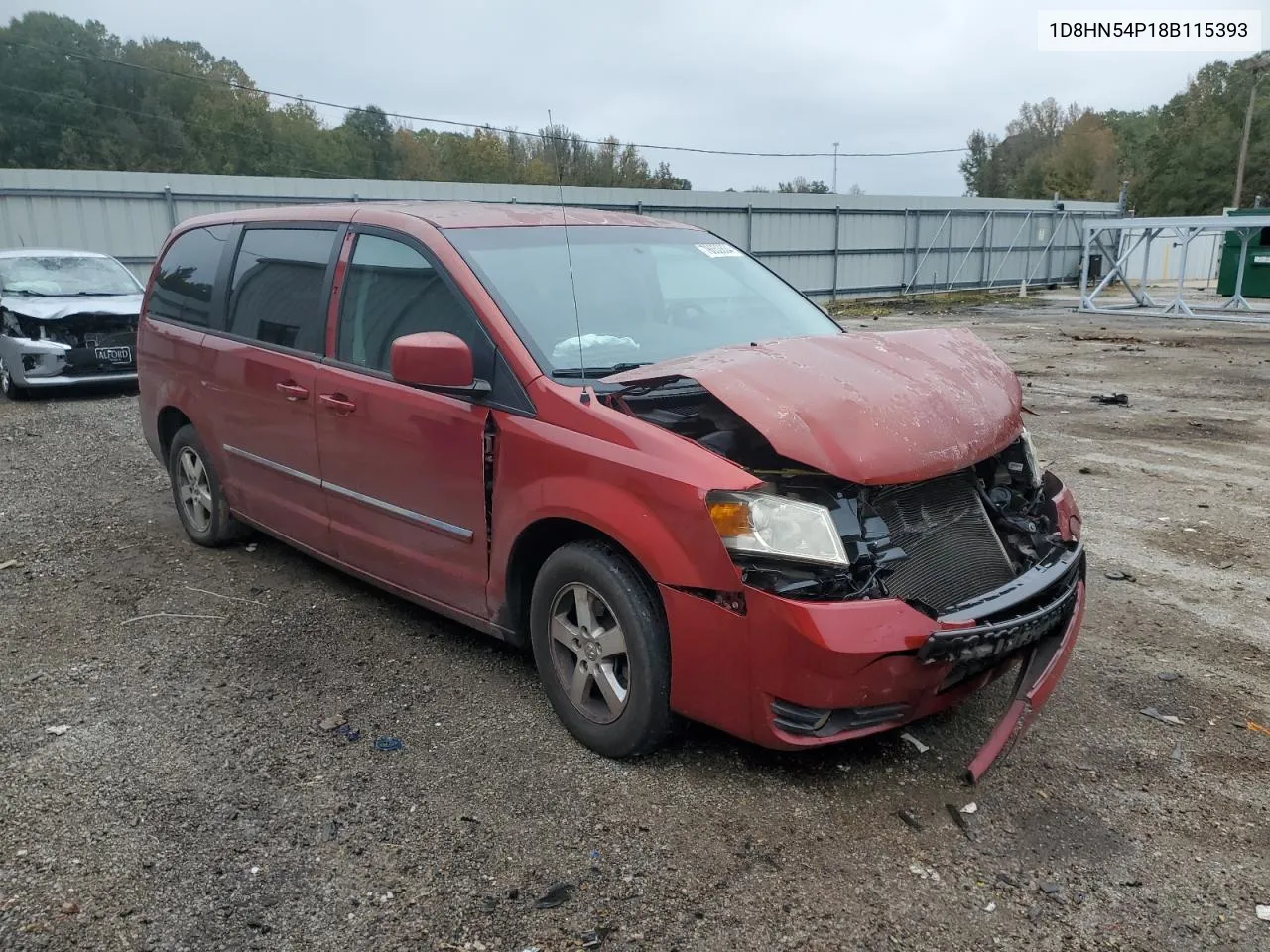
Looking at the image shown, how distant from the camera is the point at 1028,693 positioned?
9.91ft

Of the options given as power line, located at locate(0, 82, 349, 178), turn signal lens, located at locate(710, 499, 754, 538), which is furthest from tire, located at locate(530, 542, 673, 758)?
power line, located at locate(0, 82, 349, 178)

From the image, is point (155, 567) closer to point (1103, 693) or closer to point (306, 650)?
point (306, 650)

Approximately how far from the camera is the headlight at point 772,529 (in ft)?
9.18

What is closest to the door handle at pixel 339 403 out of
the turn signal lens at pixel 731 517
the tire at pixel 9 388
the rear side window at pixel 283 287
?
the rear side window at pixel 283 287

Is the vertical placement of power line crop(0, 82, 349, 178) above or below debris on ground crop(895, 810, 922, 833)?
above

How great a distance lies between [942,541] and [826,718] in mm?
701

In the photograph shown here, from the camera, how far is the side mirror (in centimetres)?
337

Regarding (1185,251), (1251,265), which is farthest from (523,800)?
(1251,265)

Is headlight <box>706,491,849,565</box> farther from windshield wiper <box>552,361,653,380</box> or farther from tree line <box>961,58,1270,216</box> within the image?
tree line <box>961,58,1270,216</box>

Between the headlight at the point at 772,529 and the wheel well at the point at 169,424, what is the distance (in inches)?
152

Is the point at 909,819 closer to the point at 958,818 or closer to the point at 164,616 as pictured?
the point at 958,818

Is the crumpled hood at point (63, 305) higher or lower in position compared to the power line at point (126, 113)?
lower

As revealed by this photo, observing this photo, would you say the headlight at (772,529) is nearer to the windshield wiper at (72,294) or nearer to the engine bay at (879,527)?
the engine bay at (879,527)

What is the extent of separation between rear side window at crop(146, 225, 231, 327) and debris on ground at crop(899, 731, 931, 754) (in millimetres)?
3982
